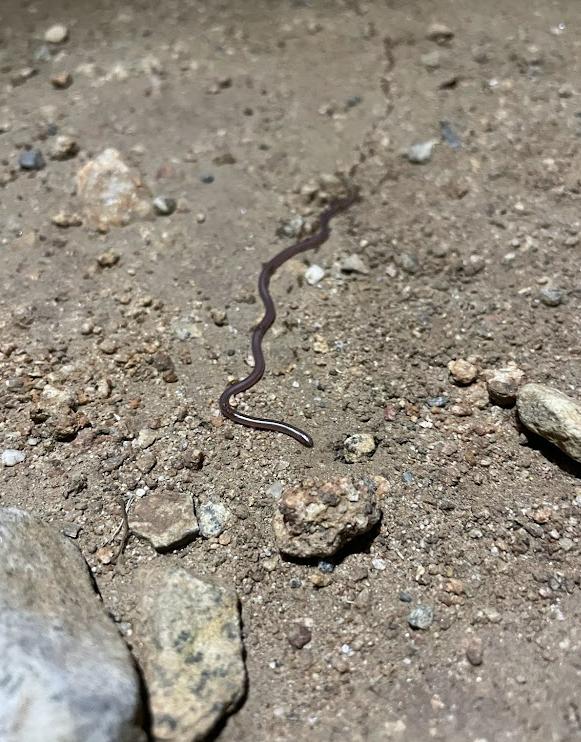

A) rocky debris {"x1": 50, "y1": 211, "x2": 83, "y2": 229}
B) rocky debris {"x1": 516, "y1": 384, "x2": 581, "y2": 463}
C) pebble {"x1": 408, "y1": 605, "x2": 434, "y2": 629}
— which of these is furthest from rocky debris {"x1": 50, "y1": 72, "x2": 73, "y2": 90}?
pebble {"x1": 408, "y1": 605, "x2": 434, "y2": 629}

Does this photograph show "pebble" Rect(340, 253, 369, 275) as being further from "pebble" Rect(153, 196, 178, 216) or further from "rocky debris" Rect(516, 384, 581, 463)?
Result: "rocky debris" Rect(516, 384, 581, 463)

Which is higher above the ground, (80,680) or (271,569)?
(80,680)

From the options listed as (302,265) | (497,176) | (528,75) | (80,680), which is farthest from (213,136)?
(80,680)

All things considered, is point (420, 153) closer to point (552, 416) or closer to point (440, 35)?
point (440, 35)

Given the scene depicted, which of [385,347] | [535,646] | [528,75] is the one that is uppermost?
[528,75]

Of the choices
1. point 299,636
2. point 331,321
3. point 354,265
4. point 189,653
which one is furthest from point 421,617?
point 354,265

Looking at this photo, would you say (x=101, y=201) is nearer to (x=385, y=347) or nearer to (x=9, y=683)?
(x=385, y=347)
